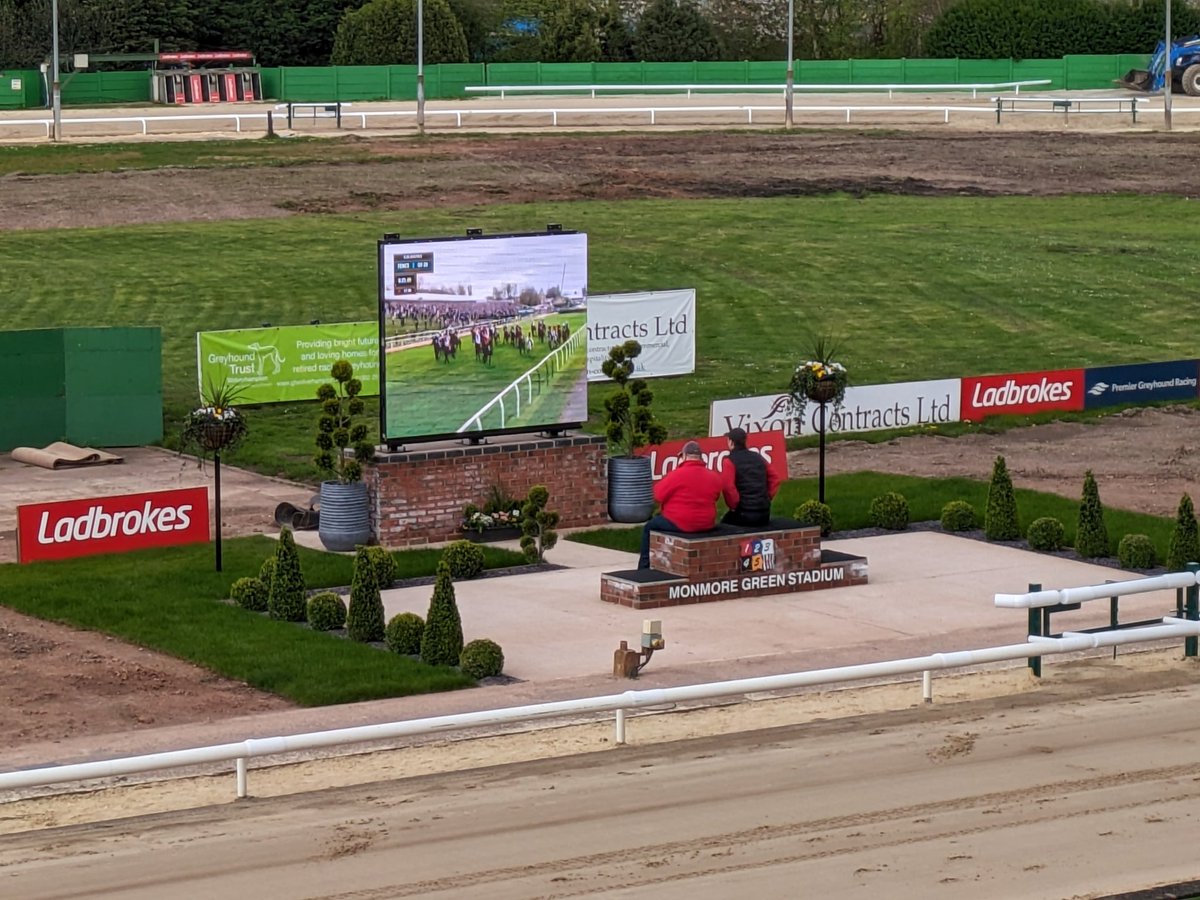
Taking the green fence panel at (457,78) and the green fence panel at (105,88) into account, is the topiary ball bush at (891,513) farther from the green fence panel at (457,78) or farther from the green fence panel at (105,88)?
the green fence panel at (105,88)

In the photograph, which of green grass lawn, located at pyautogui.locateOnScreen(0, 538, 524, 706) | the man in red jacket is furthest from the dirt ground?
the man in red jacket

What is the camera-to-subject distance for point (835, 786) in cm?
1584

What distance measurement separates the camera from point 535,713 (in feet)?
53.1

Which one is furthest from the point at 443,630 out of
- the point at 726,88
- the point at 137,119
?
the point at 726,88

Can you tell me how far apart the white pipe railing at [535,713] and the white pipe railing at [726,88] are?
6427 centimetres

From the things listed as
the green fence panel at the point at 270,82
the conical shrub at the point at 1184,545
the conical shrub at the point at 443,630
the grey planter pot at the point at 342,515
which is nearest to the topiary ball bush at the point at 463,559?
the grey planter pot at the point at 342,515

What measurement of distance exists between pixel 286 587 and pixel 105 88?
64.1 m

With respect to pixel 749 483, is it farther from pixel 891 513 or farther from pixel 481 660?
pixel 481 660

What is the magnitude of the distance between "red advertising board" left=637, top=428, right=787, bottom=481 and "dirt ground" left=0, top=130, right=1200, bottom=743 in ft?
7.52

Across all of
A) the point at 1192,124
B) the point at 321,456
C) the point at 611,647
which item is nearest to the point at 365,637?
the point at 611,647

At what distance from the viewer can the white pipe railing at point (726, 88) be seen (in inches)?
3258

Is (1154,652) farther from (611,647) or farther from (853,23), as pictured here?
(853,23)

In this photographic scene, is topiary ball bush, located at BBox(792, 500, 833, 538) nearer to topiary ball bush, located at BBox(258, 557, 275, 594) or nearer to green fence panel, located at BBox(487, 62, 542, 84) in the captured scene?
topiary ball bush, located at BBox(258, 557, 275, 594)

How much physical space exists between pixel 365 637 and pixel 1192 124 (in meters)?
57.9
